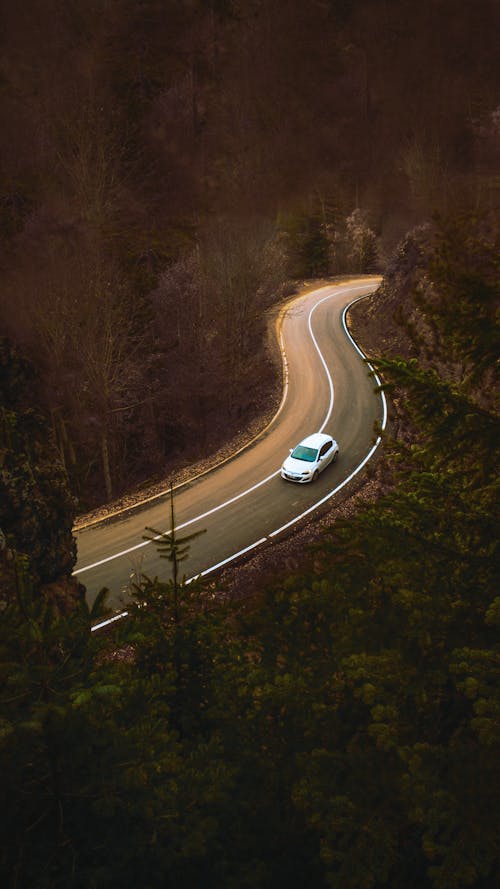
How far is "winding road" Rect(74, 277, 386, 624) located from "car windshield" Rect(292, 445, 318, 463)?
0.90 meters

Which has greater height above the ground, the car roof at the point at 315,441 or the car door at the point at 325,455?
the car roof at the point at 315,441

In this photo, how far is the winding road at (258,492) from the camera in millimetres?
16734

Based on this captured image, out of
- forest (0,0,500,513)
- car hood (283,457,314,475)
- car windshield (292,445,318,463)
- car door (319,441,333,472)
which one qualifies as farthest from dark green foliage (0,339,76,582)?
forest (0,0,500,513)

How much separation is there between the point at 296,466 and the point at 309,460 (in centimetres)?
54

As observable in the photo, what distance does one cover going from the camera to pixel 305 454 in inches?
808

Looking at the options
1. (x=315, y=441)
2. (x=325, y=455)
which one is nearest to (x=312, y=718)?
(x=325, y=455)

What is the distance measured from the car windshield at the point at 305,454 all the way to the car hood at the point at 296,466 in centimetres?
14

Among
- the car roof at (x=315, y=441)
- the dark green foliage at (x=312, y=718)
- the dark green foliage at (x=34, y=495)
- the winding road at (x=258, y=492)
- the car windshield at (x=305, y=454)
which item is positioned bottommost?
the winding road at (x=258, y=492)

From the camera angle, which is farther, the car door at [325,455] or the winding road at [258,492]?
the car door at [325,455]

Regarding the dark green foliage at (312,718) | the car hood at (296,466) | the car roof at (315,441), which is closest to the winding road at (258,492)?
the car hood at (296,466)

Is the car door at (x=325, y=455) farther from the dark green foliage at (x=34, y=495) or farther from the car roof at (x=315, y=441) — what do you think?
the dark green foliage at (x=34, y=495)

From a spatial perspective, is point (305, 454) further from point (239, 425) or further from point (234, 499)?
point (239, 425)

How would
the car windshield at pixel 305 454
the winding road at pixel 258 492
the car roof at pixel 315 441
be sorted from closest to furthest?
the winding road at pixel 258 492
the car windshield at pixel 305 454
the car roof at pixel 315 441

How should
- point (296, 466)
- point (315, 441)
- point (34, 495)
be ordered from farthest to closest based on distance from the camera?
→ point (315, 441) → point (296, 466) → point (34, 495)
